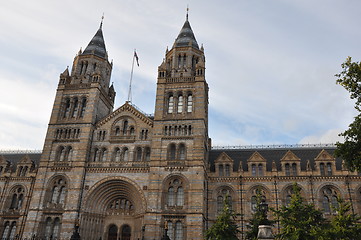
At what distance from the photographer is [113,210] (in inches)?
1658

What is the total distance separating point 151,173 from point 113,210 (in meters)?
7.96

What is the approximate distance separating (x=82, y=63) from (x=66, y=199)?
20.5 meters

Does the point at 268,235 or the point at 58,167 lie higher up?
the point at 58,167

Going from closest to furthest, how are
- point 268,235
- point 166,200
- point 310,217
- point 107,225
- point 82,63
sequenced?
1. point 268,235
2. point 310,217
3. point 166,200
4. point 107,225
5. point 82,63

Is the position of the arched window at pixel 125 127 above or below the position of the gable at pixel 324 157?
above

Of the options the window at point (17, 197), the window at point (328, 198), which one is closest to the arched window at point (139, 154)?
the window at point (17, 197)

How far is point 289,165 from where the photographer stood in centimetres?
4250

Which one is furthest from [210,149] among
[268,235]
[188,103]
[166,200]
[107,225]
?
[268,235]

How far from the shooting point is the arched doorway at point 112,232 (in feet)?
134

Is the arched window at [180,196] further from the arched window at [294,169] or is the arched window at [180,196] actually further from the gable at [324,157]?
the gable at [324,157]

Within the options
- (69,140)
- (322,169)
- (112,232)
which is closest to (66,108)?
(69,140)

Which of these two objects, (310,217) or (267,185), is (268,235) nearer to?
(310,217)

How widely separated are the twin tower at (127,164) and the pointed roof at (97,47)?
4.79 metres

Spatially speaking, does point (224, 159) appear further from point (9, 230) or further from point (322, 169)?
point (9, 230)
